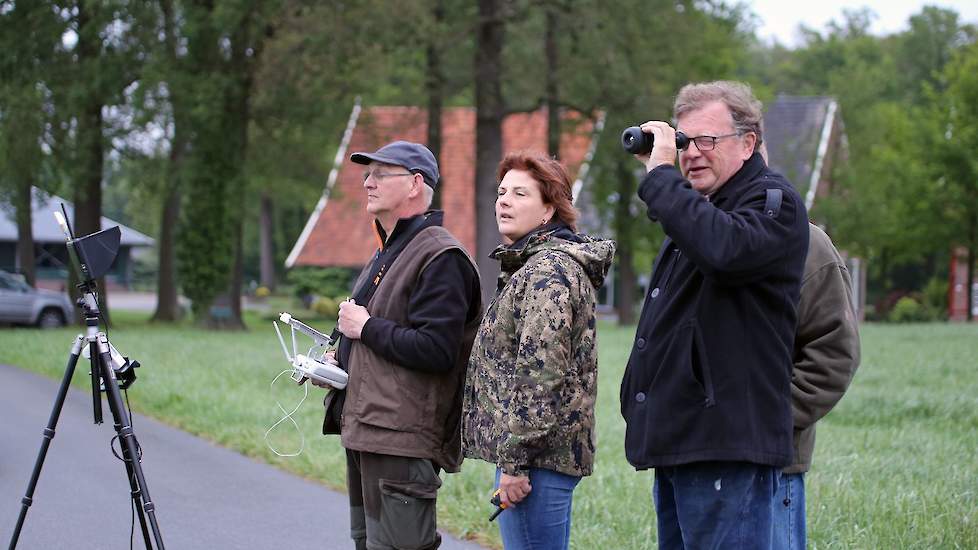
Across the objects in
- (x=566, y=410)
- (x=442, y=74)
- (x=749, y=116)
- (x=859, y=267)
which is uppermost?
(x=442, y=74)

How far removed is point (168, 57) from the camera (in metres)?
24.0

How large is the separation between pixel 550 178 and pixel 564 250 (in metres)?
0.29

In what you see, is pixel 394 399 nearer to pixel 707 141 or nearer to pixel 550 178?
pixel 550 178

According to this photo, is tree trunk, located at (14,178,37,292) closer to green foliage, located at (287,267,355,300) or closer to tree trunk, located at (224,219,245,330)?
tree trunk, located at (224,219,245,330)

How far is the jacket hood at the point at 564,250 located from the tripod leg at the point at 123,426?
69.7 inches

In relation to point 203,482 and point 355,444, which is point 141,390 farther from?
point 355,444

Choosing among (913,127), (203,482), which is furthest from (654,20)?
(913,127)

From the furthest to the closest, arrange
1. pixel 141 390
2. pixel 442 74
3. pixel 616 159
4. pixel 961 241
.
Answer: pixel 961 241, pixel 616 159, pixel 442 74, pixel 141 390

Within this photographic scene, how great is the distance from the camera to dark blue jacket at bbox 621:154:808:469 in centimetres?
284

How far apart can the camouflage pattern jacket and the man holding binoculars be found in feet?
1.04

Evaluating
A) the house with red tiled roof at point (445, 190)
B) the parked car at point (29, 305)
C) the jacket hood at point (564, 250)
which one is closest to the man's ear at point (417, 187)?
the jacket hood at point (564, 250)

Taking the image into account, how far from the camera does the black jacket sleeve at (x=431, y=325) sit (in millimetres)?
3832

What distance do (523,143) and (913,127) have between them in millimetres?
13642

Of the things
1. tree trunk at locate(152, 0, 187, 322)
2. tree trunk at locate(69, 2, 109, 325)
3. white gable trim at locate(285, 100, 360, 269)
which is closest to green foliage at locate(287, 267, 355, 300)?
white gable trim at locate(285, 100, 360, 269)
